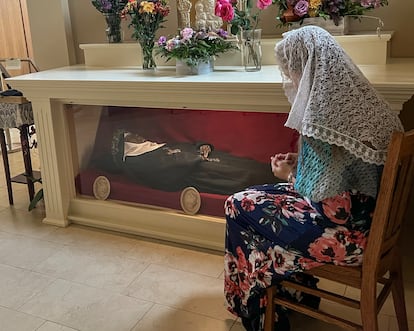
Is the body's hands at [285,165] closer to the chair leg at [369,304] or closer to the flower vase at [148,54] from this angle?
the chair leg at [369,304]

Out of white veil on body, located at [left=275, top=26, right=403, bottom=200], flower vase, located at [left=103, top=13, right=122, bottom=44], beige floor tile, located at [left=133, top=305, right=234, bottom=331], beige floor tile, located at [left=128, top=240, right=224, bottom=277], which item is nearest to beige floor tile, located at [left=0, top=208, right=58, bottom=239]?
beige floor tile, located at [left=128, top=240, right=224, bottom=277]

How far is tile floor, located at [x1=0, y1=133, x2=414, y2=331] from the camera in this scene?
203 cm

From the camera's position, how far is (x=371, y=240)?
149 cm

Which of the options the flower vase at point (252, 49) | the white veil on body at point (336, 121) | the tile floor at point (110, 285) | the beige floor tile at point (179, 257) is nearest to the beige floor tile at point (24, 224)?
the tile floor at point (110, 285)

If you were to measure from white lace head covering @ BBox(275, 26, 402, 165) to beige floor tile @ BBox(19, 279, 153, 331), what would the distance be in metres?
1.13

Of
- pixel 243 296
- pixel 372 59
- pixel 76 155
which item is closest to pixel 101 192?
pixel 76 155

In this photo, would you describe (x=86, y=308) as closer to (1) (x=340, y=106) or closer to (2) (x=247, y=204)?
(2) (x=247, y=204)

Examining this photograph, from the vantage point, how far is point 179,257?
8.29 feet

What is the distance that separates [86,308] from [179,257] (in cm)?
57

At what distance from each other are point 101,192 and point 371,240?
1.83 m

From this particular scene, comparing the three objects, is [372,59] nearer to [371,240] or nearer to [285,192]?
[285,192]

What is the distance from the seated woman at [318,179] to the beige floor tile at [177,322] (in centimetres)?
26

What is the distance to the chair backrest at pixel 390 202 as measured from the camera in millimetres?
1354

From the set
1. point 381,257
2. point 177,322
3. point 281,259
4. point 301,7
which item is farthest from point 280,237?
point 301,7
